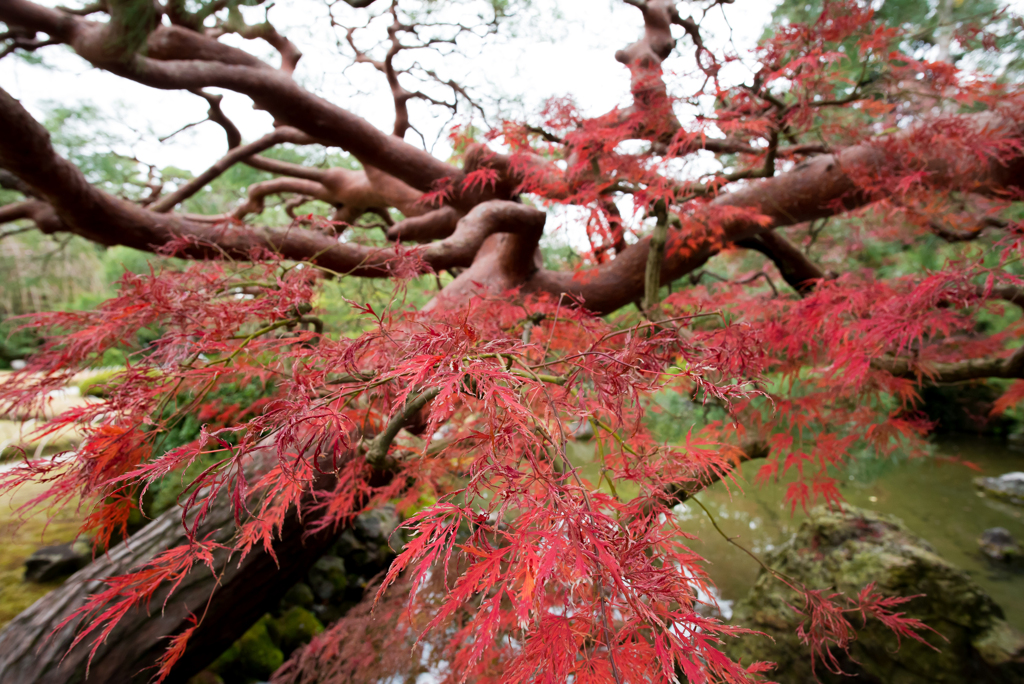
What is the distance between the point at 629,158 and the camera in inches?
77.0

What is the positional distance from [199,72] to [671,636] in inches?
107

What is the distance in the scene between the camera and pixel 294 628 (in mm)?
2156

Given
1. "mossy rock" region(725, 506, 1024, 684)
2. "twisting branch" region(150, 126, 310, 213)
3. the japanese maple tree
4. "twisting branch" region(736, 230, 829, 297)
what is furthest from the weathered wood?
"twisting branch" region(736, 230, 829, 297)

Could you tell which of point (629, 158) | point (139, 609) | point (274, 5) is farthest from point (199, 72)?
point (139, 609)

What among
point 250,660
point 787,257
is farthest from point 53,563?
point 787,257

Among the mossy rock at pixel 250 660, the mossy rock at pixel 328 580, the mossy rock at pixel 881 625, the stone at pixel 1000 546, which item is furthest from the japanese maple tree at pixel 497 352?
the stone at pixel 1000 546

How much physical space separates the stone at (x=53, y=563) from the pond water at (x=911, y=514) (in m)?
3.28

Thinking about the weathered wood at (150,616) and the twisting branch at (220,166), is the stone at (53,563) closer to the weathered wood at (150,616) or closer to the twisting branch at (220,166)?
the weathered wood at (150,616)

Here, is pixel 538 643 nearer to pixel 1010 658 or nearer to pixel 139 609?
pixel 139 609

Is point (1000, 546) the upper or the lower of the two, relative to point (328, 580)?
lower

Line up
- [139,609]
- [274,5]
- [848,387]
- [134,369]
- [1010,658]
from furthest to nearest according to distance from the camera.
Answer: [274,5] → [1010,658] → [848,387] → [139,609] → [134,369]

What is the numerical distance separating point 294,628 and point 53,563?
1123 millimetres

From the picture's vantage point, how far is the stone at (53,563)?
1.98 metres

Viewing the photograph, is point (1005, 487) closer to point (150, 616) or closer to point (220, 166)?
point (150, 616)
